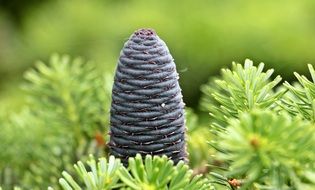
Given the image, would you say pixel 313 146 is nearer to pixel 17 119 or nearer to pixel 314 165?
pixel 314 165

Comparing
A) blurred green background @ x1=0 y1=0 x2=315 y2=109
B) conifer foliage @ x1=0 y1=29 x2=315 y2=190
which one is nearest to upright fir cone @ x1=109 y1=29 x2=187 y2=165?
conifer foliage @ x1=0 y1=29 x2=315 y2=190

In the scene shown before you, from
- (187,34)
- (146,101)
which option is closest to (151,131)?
(146,101)

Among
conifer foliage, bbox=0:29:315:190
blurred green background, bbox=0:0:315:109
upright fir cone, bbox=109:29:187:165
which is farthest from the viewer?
blurred green background, bbox=0:0:315:109

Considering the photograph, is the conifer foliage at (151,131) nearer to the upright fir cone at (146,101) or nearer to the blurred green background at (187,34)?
the upright fir cone at (146,101)

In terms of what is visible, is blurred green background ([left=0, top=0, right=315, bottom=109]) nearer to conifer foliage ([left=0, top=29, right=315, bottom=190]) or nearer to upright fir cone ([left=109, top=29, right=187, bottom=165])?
conifer foliage ([left=0, top=29, right=315, bottom=190])

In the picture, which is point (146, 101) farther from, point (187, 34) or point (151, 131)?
point (187, 34)

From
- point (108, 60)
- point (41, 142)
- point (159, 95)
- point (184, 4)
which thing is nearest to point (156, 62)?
point (159, 95)
